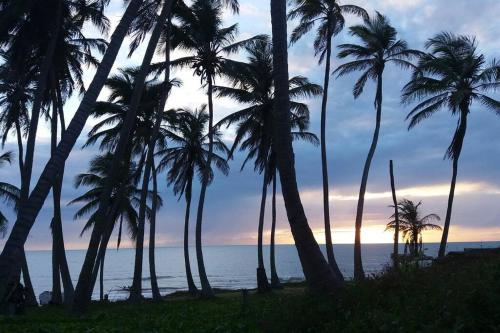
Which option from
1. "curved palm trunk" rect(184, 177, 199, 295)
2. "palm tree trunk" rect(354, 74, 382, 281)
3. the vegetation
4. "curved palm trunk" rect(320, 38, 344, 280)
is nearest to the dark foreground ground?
the vegetation

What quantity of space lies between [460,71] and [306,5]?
876 centimetres

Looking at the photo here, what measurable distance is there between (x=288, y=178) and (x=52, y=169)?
5.98 meters

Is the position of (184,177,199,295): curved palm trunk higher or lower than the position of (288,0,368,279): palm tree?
lower

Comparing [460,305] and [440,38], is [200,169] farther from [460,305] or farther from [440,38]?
[460,305]

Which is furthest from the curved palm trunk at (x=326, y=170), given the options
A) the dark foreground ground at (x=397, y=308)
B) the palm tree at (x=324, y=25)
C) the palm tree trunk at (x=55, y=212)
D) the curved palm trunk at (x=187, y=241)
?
the dark foreground ground at (x=397, y=308)

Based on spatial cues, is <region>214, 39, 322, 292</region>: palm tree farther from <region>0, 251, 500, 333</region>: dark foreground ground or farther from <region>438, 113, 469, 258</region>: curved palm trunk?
<region>0, 251, 500, 333</region>: dark foreground ground

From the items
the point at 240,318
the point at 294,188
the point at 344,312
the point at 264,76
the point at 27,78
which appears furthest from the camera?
the point at 264,76

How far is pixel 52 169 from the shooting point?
1340 cm

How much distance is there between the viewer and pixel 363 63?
1224 inches

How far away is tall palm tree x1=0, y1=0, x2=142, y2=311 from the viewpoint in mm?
12570

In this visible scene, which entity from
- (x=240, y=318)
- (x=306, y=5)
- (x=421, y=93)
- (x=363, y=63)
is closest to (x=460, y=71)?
(x=421, y=93)

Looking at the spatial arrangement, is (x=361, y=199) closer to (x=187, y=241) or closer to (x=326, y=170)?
(x=326, y=170)

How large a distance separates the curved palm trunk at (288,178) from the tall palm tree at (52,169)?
4.65 m

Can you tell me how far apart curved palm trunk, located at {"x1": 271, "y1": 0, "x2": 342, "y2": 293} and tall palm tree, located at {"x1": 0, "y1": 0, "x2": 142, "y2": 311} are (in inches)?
183
